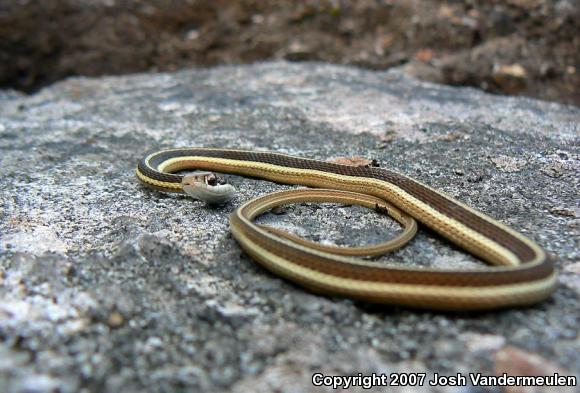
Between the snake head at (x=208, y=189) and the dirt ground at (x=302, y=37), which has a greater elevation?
the dirt ground at (x=302, y=37)

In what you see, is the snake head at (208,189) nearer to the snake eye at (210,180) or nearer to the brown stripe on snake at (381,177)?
the snake eye at (210,180)

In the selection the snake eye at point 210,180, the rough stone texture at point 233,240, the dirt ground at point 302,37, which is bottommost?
the rough stone texture at point 233,240

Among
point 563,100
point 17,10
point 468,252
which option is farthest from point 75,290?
point 17,10

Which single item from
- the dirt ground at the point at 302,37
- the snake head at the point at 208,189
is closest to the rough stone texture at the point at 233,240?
the snake head at the point at 208,189

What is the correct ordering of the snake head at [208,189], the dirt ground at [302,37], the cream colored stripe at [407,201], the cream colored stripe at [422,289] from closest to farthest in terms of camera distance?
the cream colored stripe at [422,289], the cream colored stripe at [407,201], the snake head at [208,189], the dirt ground at [302,37]

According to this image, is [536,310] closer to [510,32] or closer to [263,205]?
[263,205]

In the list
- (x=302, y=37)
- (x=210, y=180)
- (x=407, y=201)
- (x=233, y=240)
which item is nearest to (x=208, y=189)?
(x=210, y=180)
